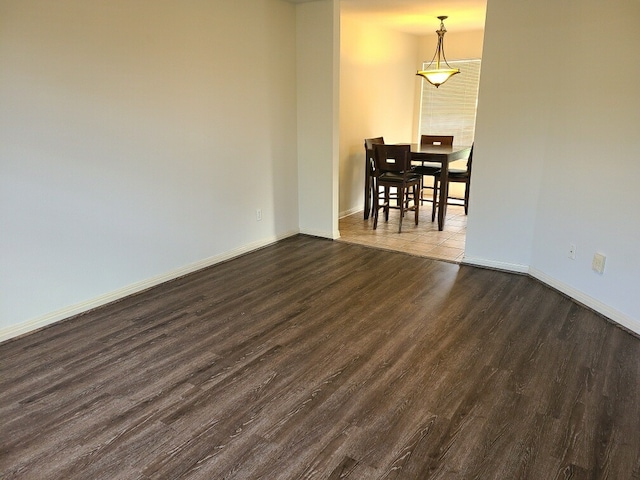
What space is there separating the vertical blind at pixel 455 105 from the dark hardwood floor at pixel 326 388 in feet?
13.3

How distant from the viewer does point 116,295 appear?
11.0 feet

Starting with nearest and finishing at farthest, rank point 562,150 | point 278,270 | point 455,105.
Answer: point 562,150, point 278,270, point 455,105

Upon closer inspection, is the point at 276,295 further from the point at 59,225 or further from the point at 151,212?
the point at 59,225

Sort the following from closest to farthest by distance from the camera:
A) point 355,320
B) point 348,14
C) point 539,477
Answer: point 539,477, point 355,320, point 348,14

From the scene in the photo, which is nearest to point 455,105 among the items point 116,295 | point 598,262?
point 598,262

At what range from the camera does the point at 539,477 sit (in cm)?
173

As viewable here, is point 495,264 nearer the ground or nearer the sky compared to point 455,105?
nearer the ground

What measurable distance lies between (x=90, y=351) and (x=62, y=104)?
1548mm

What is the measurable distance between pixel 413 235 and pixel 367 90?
2.22m

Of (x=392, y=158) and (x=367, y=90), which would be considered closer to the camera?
(x=392, y=158)

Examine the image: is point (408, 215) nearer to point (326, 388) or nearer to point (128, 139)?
point (128, 139)

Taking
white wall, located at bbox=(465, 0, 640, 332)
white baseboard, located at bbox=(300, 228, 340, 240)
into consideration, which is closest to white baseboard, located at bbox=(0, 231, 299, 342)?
white baseboard, located at bbox=(300, 228, 340, 240)

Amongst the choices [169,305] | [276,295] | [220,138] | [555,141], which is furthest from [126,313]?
[555,141]

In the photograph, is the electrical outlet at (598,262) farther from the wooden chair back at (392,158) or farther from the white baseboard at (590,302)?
the wooden chair back at (392,158)
